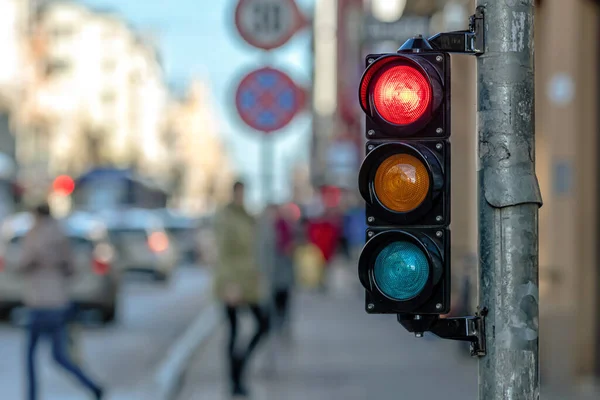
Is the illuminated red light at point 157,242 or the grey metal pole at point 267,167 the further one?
the illuminated red light at point 157,242

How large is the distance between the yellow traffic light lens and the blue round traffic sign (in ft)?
26.0

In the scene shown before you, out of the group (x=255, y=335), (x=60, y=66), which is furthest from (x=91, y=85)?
(x=255, y=335)

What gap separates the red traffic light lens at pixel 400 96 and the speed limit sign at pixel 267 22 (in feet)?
25.3

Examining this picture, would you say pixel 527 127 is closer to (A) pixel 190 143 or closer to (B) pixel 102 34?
(B) pixel 102 34

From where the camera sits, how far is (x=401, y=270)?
4.63 metres

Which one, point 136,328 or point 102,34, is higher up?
point 102,34

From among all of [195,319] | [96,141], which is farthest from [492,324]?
[96,141]

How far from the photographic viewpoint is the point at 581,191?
42.6 ft

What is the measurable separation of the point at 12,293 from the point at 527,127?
1705 cm

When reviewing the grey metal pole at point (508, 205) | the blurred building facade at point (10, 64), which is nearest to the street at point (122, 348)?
the grey metal pole at point (508, 205)

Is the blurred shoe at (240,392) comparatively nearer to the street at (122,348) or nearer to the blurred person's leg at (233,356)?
the blurred person's leg at (233,356)

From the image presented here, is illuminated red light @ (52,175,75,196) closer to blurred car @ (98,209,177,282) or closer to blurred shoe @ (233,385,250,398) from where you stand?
blurred car @ (98,209,177,282)

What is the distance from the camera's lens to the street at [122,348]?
13.5 m

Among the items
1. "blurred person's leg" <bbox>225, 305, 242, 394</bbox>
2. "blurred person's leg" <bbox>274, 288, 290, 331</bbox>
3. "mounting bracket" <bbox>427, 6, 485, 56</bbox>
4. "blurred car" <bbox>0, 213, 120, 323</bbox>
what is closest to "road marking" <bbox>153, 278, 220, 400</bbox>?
"blurred person's leg" <bbox>225, 305, 242, 394</bbox>
